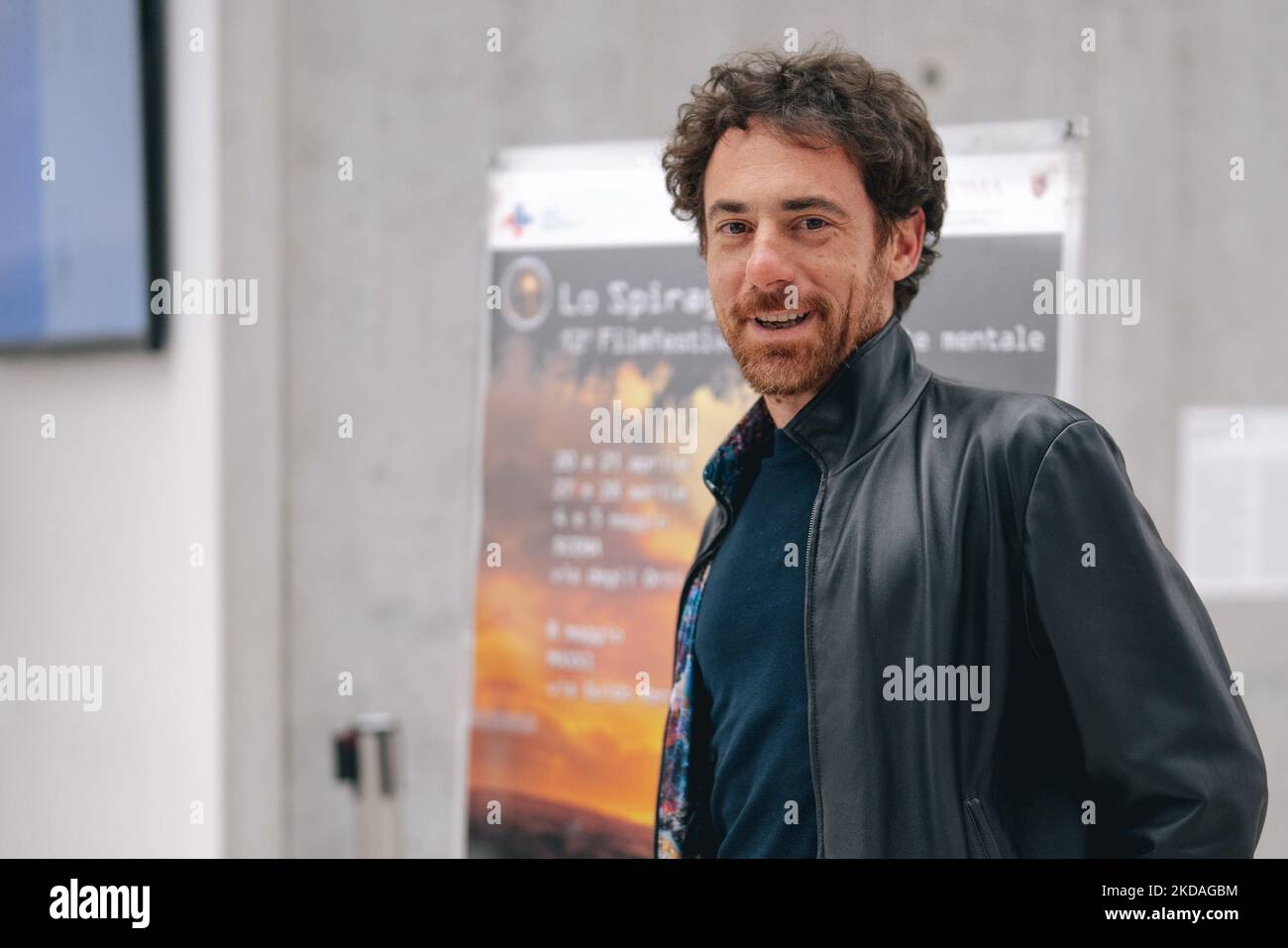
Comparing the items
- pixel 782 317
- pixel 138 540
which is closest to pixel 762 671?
pixel 782 317

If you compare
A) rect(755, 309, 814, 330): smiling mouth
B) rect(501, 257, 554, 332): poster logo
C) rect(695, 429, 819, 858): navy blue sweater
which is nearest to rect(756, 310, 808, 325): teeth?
rect(755, 309, 814, 330): smiling mouth

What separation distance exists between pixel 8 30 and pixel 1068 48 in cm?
180

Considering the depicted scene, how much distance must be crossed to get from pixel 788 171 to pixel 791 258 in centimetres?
7

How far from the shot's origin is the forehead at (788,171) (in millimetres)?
878

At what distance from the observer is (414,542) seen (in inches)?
80.7

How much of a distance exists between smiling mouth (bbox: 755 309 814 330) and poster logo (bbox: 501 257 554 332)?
77cm

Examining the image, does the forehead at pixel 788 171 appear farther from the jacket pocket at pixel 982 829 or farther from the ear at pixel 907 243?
the jacket pocket at pixel 982 829

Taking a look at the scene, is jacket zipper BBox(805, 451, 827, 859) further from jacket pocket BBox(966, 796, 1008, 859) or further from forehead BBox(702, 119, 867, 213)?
forehead BBox(702, 119, 867, 213)

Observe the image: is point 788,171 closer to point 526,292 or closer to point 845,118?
point 845,118

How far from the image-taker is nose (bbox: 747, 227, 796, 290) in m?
0.87

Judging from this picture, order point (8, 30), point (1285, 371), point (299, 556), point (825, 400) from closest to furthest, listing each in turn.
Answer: point (825, 400) → point (1285, 371) → point (8, 30) → point (299, 556)

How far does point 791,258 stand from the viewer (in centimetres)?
87
